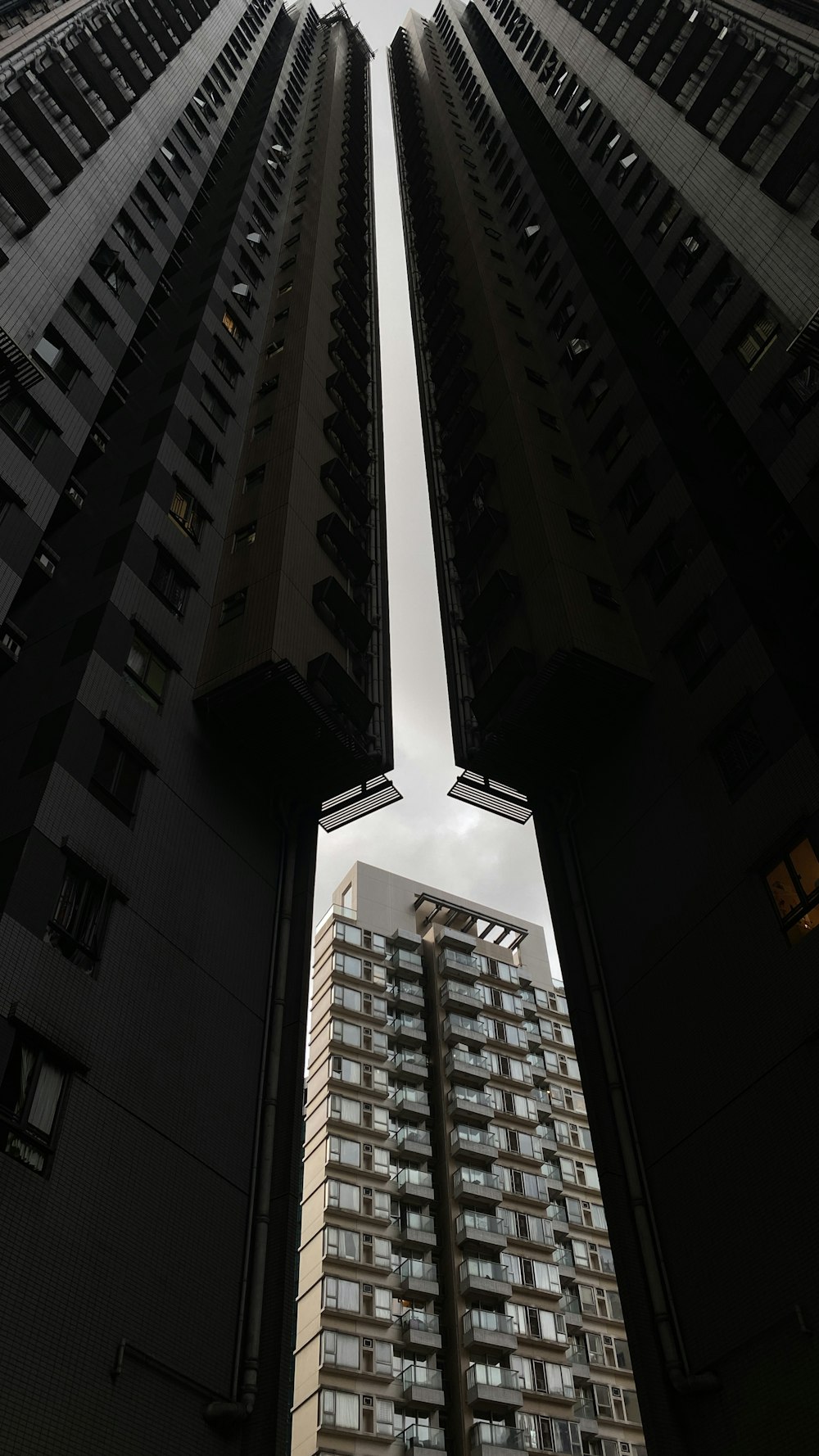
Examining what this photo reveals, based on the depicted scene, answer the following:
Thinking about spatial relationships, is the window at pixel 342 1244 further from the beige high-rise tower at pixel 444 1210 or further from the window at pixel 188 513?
the window at pixel 188 513

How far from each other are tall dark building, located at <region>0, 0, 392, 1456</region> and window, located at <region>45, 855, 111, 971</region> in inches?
2.4

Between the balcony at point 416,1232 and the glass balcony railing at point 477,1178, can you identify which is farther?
the glass balcony railing at point 477,1178

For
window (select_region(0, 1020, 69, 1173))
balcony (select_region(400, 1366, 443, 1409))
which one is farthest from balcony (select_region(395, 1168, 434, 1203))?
window (select_region(0, 1020, 69, 1173))

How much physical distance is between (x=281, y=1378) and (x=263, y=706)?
15768 millimetres

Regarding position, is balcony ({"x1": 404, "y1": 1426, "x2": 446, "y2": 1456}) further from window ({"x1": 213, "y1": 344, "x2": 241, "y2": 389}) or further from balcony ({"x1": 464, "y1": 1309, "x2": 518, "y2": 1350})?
window ({"x1": 213, "y1": 344, "x2": 241, "y2": 389})

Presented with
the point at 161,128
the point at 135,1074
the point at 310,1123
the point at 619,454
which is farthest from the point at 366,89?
the point at 135,1074

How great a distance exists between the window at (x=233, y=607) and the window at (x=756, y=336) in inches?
686

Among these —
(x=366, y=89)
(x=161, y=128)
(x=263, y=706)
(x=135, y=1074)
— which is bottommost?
(x=135, y=1074)

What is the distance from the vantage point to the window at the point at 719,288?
36.9 m

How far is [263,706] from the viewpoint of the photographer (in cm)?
2952

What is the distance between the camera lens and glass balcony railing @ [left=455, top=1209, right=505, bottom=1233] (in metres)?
62.8

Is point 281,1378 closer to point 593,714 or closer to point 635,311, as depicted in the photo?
point 593,714

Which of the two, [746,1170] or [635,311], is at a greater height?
[635,311]

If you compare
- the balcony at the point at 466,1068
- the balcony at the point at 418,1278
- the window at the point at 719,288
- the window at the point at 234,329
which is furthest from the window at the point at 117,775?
the balcony at the point at 466,1068
